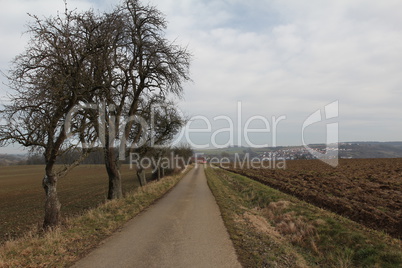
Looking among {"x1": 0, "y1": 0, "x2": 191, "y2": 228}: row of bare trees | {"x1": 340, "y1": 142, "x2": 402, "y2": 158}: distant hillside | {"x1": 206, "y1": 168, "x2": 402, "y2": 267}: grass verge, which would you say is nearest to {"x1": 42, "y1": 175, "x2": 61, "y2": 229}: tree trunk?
{"x1": 0, "y1": 0, "x2": 191, "y2": 228}: row of bare trees

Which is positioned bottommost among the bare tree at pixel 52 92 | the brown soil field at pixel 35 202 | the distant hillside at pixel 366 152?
the brown soil field at pixel 35 202

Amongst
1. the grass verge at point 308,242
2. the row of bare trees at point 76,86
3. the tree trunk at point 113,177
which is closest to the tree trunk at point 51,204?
the row of bare trees at point 76,86

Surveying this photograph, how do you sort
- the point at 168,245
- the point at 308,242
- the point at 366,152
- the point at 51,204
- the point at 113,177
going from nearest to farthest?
the point at 168,245
the point at 308,242
the point at 51,204
the point at 113,177
the point at 366,152

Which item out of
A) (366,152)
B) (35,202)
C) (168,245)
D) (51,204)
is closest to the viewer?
(168,245)

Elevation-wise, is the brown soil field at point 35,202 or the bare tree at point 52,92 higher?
the bare tree at point 52,92

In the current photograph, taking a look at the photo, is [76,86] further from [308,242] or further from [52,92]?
[308,242]

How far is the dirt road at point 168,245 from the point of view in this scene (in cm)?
543

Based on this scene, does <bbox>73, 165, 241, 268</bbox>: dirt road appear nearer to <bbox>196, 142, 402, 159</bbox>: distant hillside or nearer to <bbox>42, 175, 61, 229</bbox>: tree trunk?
<bbox>42, 175, 61, 229</bbox>: tree trunk

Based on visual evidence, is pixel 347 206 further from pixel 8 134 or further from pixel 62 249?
pixel 8 134

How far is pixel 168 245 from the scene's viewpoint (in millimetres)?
6570

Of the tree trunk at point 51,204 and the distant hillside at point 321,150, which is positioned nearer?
the tree trunk at point 51,204

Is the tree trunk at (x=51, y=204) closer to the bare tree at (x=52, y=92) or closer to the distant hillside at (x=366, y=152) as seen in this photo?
the bare tree at (x=52, y=92)

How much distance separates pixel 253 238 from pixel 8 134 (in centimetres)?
856

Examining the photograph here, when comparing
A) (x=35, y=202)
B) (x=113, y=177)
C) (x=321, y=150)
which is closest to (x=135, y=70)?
(x=113, y=177)
